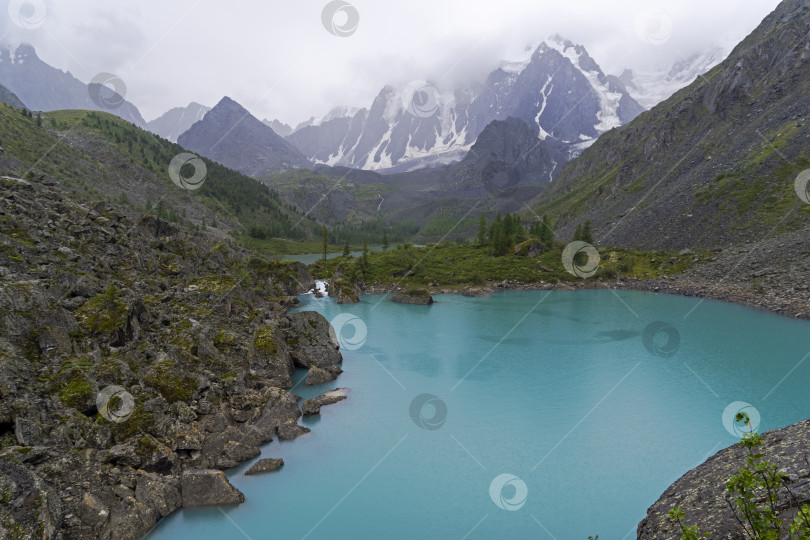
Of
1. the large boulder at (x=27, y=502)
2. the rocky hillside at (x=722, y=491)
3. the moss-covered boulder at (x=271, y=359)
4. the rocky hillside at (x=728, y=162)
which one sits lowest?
the large boulder at (x=27, y=502)

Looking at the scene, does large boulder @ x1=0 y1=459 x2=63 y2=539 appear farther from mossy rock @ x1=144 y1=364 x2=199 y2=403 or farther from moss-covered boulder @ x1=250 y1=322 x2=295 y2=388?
moss-covered boulder @ x1=250 y1=322 x2=295 y2=388

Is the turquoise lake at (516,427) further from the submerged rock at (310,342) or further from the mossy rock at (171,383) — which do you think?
the mossy rock at (171,383)

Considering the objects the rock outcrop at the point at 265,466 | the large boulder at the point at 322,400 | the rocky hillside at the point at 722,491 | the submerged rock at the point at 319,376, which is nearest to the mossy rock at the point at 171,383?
the rock outcrop at the point at 265,466

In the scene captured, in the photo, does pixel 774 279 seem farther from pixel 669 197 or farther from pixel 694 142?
pixel 694 142

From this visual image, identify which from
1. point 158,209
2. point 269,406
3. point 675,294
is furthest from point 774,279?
point 158,209

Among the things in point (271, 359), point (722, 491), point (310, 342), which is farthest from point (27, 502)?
point (310, 342)

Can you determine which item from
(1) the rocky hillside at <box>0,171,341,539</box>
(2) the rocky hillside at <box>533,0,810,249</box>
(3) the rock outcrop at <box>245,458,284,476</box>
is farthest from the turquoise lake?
(2) the rocky hillside at <box>533,0,810,249</box>
